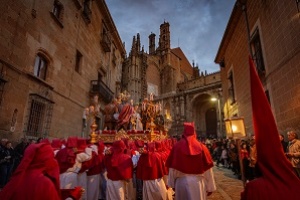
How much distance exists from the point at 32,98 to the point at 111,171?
607 centimetres

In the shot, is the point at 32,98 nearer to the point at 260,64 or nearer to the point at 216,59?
the point at 260,64

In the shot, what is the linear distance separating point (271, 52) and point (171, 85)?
1237 inches

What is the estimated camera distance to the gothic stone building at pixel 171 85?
31.1m

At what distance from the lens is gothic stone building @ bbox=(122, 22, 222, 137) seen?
31141 mm

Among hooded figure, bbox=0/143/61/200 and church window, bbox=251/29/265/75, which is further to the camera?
church window, bbox=251/29/265/75

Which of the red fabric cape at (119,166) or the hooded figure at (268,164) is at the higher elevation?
the hooded figure at (268,164)

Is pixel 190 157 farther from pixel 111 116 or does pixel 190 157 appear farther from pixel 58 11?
pixel 58 11

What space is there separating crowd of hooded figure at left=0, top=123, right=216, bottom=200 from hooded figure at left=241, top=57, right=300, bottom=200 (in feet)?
5.39

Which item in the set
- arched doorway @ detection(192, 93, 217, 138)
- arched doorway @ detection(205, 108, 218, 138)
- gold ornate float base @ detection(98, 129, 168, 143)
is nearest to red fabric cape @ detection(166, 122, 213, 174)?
gold ornate float base @ detection(98, 129, 168, 143)

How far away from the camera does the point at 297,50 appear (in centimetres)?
639

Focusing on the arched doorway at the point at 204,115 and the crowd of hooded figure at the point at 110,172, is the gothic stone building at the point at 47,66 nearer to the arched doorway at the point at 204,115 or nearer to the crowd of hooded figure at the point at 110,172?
the crowd of hooded figure at the point at 110,172

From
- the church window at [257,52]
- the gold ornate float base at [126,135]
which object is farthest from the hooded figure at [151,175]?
the church window at [257,52]

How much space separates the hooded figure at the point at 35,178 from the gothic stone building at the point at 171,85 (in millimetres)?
23390

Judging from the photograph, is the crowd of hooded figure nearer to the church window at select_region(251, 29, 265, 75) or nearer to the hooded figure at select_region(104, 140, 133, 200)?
the hooded figure at select_region(104, 140, 133, 200)
